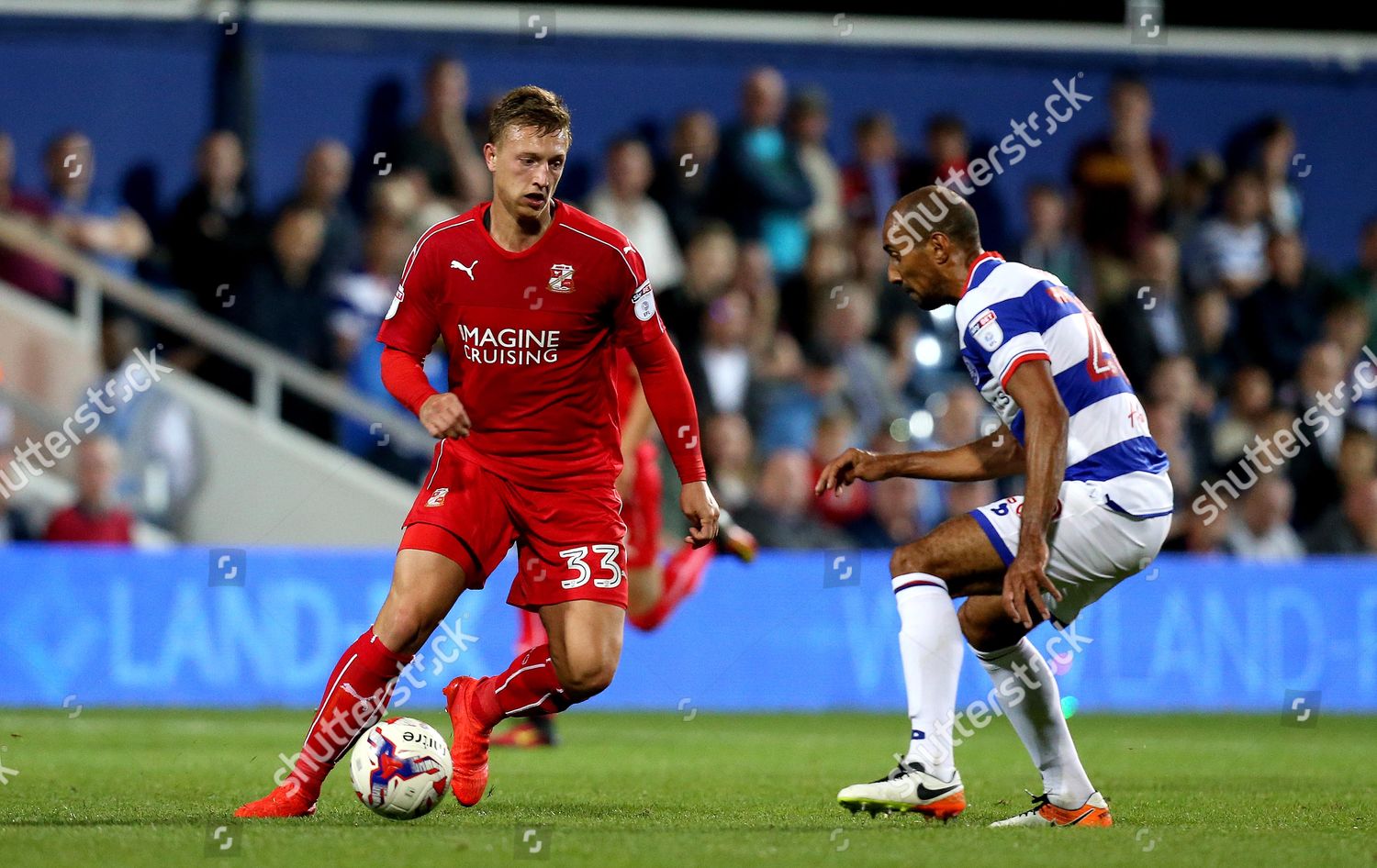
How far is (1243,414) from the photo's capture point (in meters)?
14.9

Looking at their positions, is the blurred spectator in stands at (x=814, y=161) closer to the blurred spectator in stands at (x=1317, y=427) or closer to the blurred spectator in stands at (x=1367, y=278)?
the blurred spectator in stands at (x=1317, y=427)

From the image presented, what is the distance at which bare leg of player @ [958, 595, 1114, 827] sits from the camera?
241 inches

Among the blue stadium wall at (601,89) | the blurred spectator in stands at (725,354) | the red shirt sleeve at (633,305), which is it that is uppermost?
the blue stadium wall at (601,89)

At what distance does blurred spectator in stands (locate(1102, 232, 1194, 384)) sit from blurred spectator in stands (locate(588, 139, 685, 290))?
11.1 feet

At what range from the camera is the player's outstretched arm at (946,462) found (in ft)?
20.3

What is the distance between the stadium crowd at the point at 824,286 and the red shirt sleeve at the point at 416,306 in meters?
6.19

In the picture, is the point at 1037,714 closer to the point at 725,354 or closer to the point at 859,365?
the point at 725,354

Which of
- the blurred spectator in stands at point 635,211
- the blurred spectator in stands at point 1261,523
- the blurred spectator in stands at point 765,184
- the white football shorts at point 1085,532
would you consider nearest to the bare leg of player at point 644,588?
the white football shorts at point 1085,532

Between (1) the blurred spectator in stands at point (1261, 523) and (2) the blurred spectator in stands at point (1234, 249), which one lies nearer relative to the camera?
(1) the blurred spectator in stands at point (1261, 523)

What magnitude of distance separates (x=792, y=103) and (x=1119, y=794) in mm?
8824

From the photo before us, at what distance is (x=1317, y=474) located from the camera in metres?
14.6

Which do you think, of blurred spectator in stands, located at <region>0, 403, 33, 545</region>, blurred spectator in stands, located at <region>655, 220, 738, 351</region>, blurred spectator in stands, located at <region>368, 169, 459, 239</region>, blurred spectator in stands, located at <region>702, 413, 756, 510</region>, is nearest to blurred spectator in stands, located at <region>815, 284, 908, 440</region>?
blurred spectator in stands, located at <region>655, 220, 738, 351</region>

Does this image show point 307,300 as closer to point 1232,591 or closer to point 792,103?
point 792,103

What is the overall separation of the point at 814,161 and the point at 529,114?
9181mm
